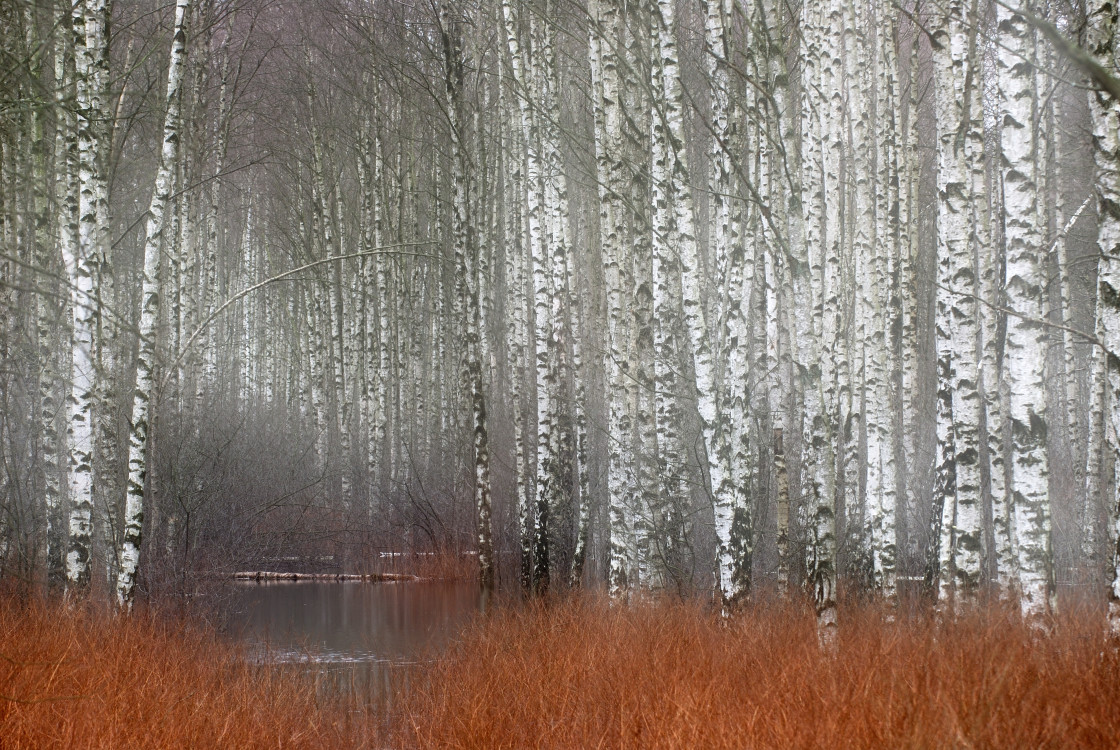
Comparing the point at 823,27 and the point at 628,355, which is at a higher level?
the point at 823,27

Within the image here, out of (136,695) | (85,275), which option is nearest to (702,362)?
(136,695)

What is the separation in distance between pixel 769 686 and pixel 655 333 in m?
5.38

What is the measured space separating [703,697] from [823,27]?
25.5ft

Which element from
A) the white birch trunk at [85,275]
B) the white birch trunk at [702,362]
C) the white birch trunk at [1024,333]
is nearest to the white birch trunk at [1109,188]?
the white birch trunk at [1024,333]

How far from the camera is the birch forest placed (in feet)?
22.6

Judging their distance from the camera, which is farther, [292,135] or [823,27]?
[292,135]

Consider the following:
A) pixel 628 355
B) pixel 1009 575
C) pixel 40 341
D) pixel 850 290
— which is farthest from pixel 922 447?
pixel 40 341

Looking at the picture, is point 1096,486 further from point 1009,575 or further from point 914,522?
point 1009,575

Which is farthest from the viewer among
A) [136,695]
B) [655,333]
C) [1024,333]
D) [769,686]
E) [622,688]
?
[655,333]

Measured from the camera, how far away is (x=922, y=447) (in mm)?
17484

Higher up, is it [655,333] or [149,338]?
[655,333]

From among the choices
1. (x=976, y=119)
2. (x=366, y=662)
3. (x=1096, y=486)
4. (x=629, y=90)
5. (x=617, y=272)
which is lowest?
(x=366, y=662)

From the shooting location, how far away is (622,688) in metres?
5.35

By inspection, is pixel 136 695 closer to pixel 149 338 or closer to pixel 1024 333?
pixel 149 338
